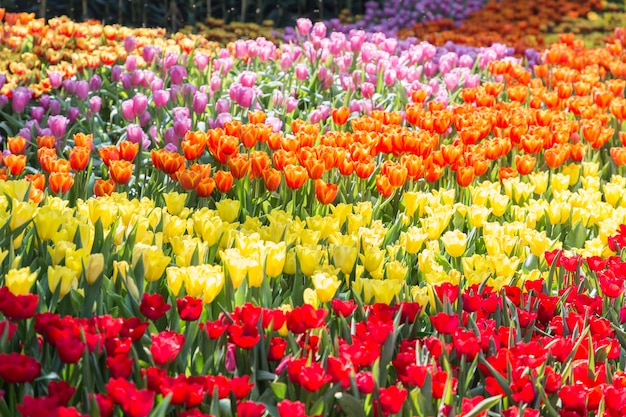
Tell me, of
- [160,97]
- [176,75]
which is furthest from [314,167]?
[176,75]

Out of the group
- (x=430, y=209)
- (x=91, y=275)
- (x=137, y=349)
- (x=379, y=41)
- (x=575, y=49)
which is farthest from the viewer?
(x=575, y=49)

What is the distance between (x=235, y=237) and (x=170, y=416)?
2.74ft

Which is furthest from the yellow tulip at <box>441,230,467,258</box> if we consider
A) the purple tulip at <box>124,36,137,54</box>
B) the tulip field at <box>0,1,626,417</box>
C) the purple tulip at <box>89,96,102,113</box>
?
the purple tulip at <box>124,36,137,54</box>

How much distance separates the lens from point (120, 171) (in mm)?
3199

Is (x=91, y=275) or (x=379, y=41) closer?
(x=91, y=275)

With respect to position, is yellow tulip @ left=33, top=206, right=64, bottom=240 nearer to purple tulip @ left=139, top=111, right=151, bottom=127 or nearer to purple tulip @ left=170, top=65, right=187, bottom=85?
purple tulip @ left=139, top=111, right=151, bottom=127

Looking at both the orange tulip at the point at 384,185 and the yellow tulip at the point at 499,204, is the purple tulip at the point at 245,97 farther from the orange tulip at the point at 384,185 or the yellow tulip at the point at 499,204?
the yellow tulip at the point at 499,204

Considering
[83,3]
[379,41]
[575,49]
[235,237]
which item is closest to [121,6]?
[83,3]

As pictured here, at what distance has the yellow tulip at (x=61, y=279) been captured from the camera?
2.02m

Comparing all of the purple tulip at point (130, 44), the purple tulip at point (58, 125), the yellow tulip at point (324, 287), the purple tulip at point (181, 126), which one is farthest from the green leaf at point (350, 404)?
the purple tulip at point (130, 44)

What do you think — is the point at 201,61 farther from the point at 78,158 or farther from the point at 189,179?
the point at 189,179

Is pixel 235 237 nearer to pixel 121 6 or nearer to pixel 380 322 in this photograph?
pixel 380 322

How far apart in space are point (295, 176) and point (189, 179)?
41 cm

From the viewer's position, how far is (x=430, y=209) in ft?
10.1
